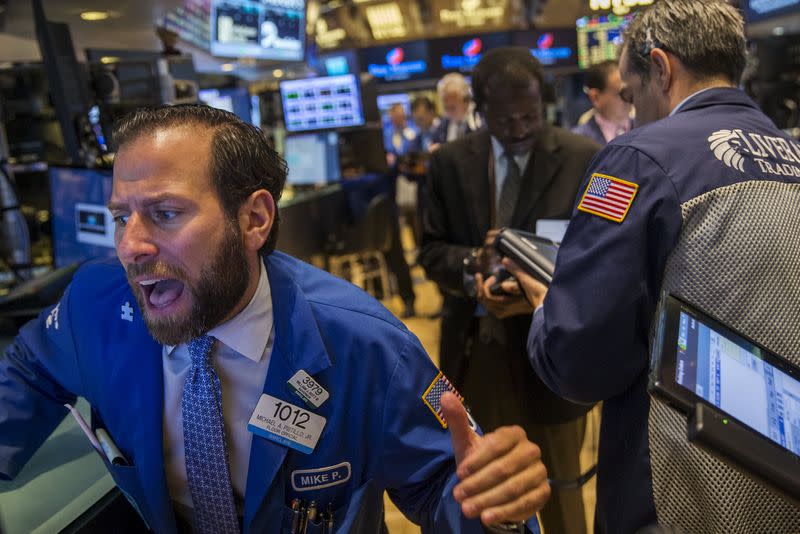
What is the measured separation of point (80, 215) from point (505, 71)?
6.19 feet

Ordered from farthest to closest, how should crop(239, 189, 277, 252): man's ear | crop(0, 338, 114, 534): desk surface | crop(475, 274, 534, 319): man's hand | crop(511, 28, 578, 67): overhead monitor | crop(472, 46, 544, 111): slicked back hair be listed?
crop(511, 28, 578, 67): overhead monitor < crop(472, 46, 544, 111): slicked back hair < crop(475, 274, 534, 319): man's hand < crop(239, 189, 277, 252): man's ear < crop(0, 338, 114, 534): desk surface

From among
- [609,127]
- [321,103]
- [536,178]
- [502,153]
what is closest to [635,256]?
[536,178]

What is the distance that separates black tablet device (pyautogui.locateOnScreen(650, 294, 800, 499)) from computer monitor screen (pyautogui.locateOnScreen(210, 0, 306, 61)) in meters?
5.16

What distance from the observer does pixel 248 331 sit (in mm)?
1265

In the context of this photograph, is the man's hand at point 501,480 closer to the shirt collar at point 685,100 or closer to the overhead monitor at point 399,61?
the shirt collar at point 685,100

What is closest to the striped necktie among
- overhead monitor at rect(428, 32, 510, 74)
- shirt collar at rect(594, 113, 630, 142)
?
shirt collar at rect(594, 113, 630, 142)

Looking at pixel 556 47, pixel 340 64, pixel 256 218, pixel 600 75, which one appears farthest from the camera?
pixel 556 47

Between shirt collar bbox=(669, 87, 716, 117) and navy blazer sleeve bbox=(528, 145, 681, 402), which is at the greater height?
shirt collar bbox=(669, 87, 716, 117)

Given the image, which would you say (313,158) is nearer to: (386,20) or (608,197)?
(608,197)

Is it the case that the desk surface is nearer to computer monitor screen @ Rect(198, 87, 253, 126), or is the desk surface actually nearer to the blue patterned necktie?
the blue patterned necktie

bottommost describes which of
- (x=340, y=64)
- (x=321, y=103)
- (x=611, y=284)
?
(x=611, y=284)

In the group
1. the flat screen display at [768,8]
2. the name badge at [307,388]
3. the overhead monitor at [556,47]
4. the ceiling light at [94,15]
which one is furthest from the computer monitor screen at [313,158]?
the flat screen display at [768,8]

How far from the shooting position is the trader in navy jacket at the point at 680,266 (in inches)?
47.9

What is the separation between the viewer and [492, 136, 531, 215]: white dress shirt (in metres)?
2.16
